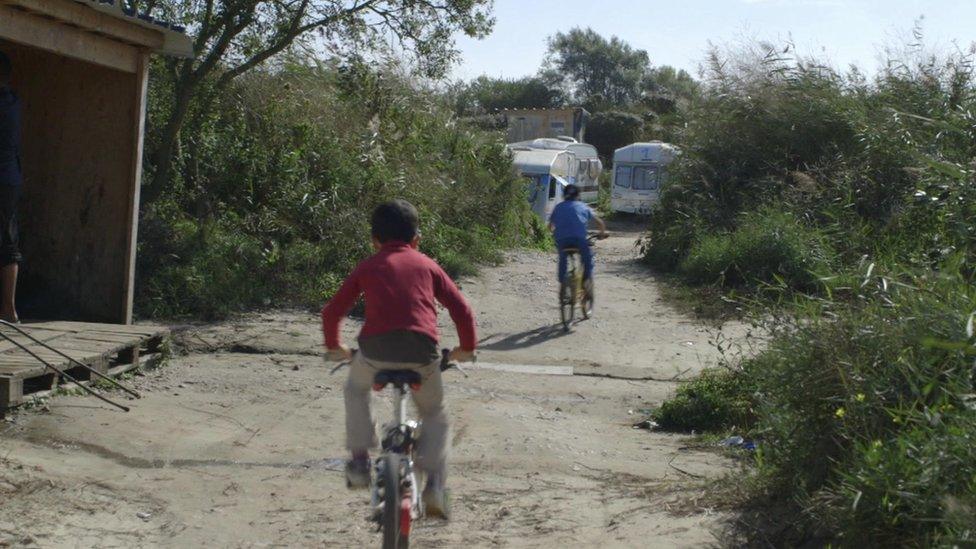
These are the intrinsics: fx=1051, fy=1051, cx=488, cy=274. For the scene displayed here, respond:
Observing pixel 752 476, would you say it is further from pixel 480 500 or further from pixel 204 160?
pixel 204 160

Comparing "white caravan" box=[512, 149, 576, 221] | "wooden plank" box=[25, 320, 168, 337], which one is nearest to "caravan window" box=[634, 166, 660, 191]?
"white caravan" box=[512, 149, 576, 221]

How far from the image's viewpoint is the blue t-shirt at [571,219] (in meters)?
12.8

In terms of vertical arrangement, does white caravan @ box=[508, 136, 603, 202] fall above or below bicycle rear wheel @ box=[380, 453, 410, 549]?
above

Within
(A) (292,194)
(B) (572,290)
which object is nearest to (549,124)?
(A) (292,194)

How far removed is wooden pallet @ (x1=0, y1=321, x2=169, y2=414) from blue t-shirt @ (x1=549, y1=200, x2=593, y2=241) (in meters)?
5.25

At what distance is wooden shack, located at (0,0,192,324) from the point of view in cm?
950

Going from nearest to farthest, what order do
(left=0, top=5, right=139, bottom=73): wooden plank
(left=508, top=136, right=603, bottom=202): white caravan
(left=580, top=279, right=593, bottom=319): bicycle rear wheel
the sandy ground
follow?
the sandy ground
(left=0, top=5, right=139, bottom=73): wooden plank
(left=580, top=279, right=593, bottom=319): bicycle rear wheel
(left=508, top=136, right=603, bottom=202): white caravan

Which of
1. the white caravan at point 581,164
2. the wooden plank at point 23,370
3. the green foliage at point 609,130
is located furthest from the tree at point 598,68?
the wooden plank at point 23,370

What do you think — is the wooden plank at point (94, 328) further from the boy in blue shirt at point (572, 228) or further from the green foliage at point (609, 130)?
the green foliage at point (609, 130)

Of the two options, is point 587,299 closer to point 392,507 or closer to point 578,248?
point 578,248

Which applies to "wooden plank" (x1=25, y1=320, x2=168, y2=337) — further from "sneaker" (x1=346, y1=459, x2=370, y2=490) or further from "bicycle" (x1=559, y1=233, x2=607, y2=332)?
"bicycle" (x1=559, y1=233, x2=607, y2=332)

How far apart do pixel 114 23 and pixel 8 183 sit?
158cm

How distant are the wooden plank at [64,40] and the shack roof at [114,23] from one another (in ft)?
0.26

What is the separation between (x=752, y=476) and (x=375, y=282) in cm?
238
